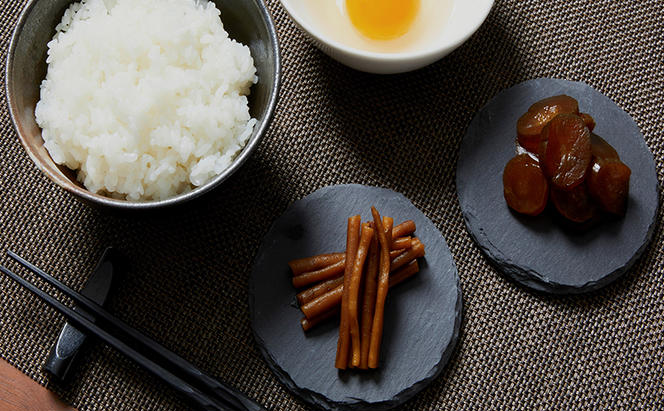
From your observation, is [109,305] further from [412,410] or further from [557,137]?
[557,137]

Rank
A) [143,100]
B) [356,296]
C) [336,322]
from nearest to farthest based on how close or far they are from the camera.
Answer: [143,100] < [356,296] < [336,322]

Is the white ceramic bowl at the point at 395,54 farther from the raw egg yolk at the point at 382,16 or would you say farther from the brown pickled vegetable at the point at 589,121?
the brown pickled vegetable at the point at 589,121

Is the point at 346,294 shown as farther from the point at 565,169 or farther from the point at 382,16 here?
the point at 382,16

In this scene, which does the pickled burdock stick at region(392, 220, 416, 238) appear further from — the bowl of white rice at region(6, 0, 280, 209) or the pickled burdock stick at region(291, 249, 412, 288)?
the bowl of white rice at region(6, 0, 280, 209)

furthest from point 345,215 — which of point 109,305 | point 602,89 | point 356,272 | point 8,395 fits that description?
point 8,395

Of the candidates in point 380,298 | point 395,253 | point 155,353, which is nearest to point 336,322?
point 380,298

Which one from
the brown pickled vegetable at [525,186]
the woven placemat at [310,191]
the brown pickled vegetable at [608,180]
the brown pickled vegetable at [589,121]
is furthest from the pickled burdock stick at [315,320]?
the brown pickled vegetable at [589,121]

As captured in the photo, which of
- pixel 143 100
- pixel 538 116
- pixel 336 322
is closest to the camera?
pixel 143 100
